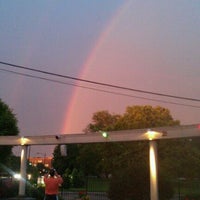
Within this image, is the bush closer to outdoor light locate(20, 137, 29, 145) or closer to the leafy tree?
outdoor light locate(20, 137, 29, 145)

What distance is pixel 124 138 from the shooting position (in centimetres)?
1861

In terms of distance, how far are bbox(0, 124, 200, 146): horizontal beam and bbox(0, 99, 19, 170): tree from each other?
8.78 m

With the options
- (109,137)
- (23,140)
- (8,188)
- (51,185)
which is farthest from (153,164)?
(8,188)

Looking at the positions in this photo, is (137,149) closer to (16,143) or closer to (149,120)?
(149,120)

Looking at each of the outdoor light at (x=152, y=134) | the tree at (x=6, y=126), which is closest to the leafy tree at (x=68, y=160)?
the tree at (x=6, y=126)

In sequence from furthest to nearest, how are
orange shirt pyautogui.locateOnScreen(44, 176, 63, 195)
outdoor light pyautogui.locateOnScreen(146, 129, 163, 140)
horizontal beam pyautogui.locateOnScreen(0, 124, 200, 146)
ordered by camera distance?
outdoor light pyautogui.locateOnScreen(146, 129, 163, 140)
horizontal beam pyautogui.locateOnScreen(0, 124, 200, 146)
orange shirt pyautogui.locateOnScreen(44, 176, 63, 195)

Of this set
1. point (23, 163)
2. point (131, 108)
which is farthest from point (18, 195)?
point (131, 108)

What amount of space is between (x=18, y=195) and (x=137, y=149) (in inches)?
802

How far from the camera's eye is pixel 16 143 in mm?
22438

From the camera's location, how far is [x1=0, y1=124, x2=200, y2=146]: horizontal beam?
16.3m

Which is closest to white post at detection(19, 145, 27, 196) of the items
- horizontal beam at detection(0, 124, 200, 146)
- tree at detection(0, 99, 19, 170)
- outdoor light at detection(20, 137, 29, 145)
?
outdoor light at detection(20, 137, 29, 145)

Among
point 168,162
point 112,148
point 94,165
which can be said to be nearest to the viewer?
point 168,162

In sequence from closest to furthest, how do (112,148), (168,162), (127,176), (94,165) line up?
(127,176)
(168,162)
(112,148)
(94,165)

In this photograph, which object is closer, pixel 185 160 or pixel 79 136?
pixel 79 136
